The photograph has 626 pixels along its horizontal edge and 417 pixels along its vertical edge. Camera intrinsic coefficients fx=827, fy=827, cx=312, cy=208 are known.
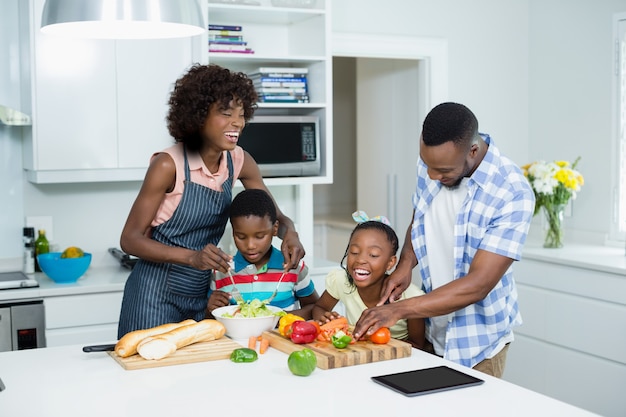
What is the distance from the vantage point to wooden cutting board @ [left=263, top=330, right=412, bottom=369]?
1971mm

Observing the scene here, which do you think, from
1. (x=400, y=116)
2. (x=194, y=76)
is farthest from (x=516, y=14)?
(x=194, y=76)

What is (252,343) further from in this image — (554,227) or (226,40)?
(554,227)

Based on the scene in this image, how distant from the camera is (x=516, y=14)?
4.86m

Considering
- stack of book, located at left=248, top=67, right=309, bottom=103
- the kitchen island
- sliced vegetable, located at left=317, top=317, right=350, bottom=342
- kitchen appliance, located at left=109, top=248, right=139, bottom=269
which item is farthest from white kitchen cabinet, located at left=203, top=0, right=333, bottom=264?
the kitchen island

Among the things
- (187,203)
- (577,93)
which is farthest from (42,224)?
(577,93)

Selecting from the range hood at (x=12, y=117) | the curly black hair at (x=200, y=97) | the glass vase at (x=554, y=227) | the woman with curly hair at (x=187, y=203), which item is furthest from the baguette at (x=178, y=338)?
the glass vase at (x=554, y=227)

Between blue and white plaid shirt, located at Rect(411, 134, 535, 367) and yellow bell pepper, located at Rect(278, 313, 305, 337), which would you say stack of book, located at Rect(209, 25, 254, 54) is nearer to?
blue and white plaid shirt, located at Rect(411, 134, 535, 367)

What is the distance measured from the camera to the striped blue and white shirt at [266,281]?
2.60 m

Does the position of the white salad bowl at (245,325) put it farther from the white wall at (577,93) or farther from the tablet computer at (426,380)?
the white wall at (577,93)

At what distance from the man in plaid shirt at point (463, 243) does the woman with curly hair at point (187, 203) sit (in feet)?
1.37

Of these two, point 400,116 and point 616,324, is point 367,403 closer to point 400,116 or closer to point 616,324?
point 616,324

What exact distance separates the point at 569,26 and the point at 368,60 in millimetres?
1304

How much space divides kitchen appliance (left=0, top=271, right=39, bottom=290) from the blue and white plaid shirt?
1.79m

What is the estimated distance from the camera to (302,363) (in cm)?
187
